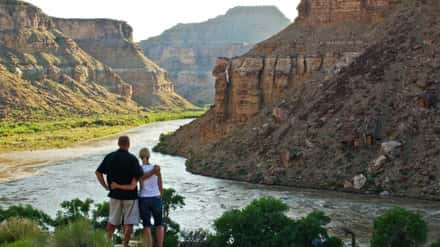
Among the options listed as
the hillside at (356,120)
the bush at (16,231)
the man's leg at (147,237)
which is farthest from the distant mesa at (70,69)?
the man's leg at (147,237)

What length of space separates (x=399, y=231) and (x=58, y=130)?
6661cm

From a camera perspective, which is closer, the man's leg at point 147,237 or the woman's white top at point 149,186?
the man's leg at point 147,237

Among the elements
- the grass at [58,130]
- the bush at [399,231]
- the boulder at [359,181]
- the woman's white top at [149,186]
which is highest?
the woman's white top at [149,186]

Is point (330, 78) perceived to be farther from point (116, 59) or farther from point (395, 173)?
point (116, 59)

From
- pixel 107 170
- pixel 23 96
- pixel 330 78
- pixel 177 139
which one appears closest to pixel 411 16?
pixel 330 78

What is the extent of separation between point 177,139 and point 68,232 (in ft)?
148

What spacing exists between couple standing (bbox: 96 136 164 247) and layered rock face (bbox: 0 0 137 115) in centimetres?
7775

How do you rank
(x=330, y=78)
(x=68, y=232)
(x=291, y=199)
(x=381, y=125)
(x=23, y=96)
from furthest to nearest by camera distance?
(x=23, y=96) → (x=330, y=78) → (x=381, y=125) → (x=291, y=199) → (x=68, y=232)

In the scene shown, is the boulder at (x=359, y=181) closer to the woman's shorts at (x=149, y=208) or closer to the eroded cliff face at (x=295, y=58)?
the eroded cliff face at (x=295, y=58)

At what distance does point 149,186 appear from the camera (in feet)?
48.3

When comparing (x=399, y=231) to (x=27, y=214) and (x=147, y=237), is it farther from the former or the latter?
(x=27, y=214)

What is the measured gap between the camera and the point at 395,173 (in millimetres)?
34312

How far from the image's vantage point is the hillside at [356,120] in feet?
115

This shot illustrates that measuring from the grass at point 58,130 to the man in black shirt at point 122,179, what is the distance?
50.3 metres
